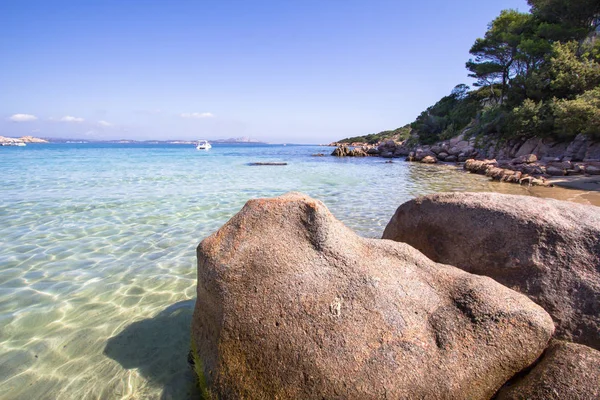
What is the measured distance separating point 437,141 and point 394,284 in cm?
4467

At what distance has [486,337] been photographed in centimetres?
213

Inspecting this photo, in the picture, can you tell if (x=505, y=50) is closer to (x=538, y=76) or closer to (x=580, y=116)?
(x=538, y=76)

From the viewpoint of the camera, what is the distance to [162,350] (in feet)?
10.9

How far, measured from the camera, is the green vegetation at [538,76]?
2130cm

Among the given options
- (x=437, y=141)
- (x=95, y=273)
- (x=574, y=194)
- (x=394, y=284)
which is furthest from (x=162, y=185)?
(x=437, y=141)

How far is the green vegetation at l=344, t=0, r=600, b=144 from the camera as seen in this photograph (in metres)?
21.3

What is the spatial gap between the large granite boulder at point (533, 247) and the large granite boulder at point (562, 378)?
0.66m

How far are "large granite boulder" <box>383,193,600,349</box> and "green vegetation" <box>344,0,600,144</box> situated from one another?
20.6m

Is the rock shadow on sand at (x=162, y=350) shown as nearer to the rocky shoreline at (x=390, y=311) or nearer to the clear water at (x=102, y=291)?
the clear water at (x=102, y=291)

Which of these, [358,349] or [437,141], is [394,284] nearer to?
[358,349]

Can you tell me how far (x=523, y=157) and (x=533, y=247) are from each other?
2228 centimetres

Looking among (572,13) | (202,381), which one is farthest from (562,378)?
(572,13)

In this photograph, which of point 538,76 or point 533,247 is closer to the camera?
point 533,247

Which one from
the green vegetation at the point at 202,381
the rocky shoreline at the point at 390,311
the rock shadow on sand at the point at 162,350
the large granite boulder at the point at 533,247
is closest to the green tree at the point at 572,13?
the large granite boulder at the point at 533,247
